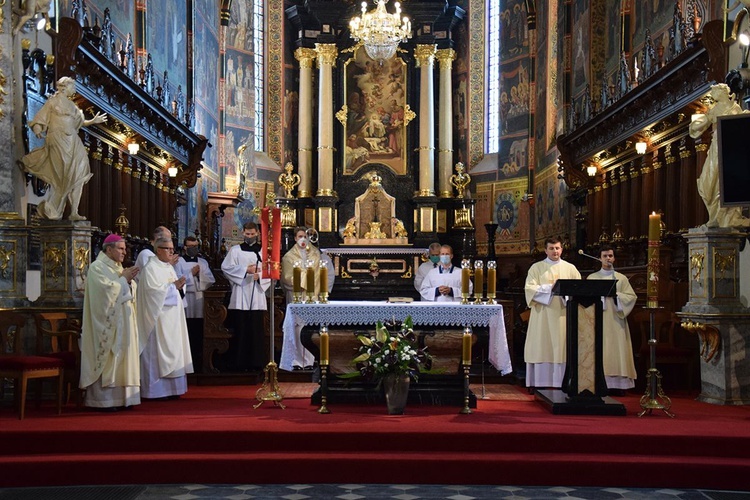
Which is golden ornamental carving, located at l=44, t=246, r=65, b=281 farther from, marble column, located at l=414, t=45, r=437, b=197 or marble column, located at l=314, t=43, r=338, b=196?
marble column, located at l=414, t=45, r=437, b=197

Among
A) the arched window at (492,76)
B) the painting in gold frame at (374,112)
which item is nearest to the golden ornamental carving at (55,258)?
the painting in gold frame at (374,112)

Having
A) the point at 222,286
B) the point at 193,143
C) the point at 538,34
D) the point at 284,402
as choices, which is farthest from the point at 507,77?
the point at 284,402

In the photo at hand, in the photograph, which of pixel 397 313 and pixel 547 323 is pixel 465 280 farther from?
pixel 547 323

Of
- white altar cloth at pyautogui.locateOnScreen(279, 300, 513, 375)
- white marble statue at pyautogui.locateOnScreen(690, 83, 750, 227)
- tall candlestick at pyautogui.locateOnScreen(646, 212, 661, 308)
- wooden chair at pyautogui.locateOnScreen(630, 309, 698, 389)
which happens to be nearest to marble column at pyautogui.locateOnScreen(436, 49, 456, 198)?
wooden chair at pyautogui.locateOnScreen(630, 309, 698, 389)

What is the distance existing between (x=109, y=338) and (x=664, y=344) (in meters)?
6.30

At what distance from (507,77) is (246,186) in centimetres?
752

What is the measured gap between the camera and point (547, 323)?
10.2m

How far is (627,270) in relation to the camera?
12.2 m

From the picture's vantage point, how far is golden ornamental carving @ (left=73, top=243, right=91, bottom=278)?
376 inches

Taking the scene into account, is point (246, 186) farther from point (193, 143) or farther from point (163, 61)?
point (163, 61)

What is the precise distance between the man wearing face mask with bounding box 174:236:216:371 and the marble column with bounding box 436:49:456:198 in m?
12.8

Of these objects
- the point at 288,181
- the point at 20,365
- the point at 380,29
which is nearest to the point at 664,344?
the point at 20,365

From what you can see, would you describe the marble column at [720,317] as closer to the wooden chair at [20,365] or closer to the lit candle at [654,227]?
the lit candle at [654,227]

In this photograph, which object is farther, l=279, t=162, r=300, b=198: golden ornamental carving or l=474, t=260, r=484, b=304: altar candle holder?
l=279, t=162, r=300, b=198: golden ornamental carving
